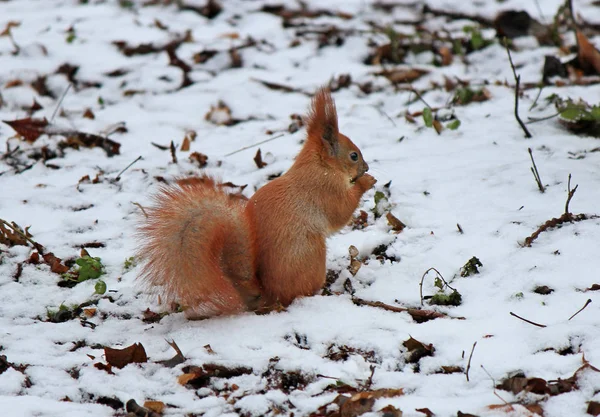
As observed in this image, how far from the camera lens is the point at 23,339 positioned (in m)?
2.25

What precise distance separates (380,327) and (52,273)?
1400 millimetres

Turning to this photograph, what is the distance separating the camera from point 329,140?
105 inches

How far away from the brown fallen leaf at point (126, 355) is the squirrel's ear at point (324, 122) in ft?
3.60

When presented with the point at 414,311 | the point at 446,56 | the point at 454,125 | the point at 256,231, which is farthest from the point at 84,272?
the point at 446,56

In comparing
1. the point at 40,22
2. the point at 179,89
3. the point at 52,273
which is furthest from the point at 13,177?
the point at 40,22

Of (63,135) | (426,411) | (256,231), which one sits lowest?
(63,135)

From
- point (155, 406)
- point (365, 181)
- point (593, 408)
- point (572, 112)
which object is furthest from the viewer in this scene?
point (572, 112)

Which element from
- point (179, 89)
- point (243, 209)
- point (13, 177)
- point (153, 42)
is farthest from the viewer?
point (153, 42)

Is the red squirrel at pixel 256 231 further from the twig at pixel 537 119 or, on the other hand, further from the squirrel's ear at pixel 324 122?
the twig at pixel 537 119

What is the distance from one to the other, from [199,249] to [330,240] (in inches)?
37.0

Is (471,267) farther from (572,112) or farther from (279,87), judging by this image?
(279,87)

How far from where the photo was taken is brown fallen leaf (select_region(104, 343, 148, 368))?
210 centimetres

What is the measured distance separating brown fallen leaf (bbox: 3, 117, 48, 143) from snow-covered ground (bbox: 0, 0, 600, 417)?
6 cm

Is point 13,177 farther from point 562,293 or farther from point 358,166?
point 562,293
